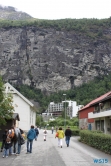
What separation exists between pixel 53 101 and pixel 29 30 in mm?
43087

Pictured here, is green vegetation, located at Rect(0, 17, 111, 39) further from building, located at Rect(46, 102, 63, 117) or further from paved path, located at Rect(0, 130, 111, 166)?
paved path, located at Rect(0, 130, 111, 166)

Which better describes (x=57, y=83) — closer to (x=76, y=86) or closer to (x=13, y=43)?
(x=76, y=86)

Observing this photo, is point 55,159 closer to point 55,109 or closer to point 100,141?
point 100,141

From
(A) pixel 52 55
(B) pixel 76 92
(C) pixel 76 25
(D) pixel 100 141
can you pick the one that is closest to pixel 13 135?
(D) pixel 100 141

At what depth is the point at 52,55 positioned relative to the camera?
140 metres

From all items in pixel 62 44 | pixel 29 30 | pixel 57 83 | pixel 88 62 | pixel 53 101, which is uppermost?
pixel 29 30

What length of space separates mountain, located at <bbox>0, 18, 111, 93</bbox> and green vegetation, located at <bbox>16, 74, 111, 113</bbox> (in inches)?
108

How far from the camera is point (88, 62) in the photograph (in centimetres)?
13938

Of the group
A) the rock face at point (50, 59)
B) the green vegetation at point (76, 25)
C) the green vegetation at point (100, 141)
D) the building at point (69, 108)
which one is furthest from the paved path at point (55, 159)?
the green vegetation at point (76, 25)

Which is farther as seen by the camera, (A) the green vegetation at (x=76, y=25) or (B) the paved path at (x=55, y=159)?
(A) the green vegetation at (x=76, y=25)

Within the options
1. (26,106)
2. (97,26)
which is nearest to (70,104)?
(97,26)

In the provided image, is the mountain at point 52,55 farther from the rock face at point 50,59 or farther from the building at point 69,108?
the building at point 69,108

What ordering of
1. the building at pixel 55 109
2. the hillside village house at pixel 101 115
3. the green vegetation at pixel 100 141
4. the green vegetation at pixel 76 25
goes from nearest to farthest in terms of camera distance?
the green vegetation at pixel 100 141 < the hillside village house at pixel 101 115 < the green vegetation at pixel 76 25 < the building at pixel 55 109

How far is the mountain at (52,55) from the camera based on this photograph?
449 ft
